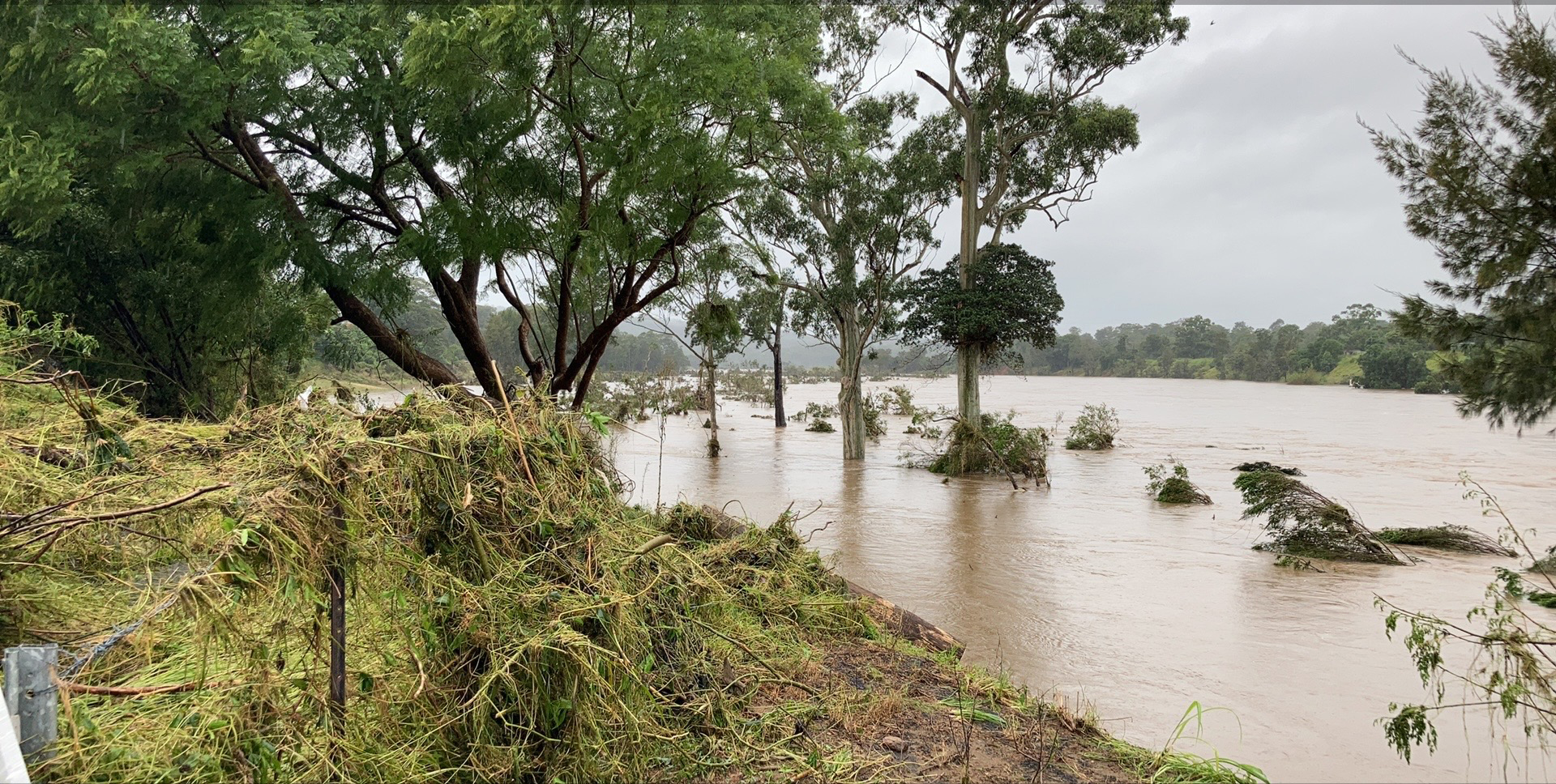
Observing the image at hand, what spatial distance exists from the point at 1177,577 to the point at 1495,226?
208 inches

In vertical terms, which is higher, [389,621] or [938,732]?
[389,621]

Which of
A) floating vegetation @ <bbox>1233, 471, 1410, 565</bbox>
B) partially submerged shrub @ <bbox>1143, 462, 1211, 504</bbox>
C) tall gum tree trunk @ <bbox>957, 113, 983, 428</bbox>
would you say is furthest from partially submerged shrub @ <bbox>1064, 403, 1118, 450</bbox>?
floating vegetation @ <bbox>1233, 471, 1410, 565</bbox>

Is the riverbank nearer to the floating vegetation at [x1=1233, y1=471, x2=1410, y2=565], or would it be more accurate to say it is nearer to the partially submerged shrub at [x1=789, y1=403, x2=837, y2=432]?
the floating vegetation at [x1=1233, y1=471, x2=1410, y2=565]

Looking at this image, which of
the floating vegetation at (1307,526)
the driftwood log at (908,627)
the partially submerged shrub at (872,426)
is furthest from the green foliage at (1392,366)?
the driftwood log at (908,627)

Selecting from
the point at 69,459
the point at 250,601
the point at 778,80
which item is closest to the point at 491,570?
the point at 250,601

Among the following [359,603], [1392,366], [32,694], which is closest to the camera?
[32,694]

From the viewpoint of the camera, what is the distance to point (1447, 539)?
1208 centimetres

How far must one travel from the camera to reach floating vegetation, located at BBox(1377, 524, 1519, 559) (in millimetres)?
11922

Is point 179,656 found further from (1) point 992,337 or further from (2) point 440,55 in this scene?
(1) point 992,337

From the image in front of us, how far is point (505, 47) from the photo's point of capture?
8.85m

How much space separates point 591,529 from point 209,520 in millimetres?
1375

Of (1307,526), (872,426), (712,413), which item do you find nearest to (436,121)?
(1307,526)

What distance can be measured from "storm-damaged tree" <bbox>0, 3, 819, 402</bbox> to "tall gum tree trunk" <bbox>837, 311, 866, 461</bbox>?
37.1 ft

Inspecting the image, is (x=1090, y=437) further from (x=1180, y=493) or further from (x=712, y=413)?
(x=712, y=413)
